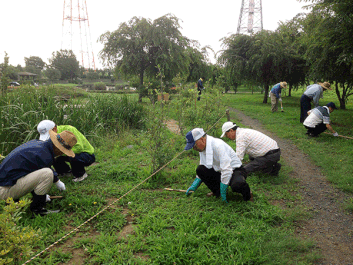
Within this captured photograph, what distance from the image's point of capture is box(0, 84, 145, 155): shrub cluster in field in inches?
208

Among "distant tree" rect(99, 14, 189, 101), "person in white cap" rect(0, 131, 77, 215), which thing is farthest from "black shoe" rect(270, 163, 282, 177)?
"distant tree" rect(99, 14, 189, 101)

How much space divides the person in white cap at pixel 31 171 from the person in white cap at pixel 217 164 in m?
1.83

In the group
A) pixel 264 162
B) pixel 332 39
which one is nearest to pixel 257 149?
pixel 264 162

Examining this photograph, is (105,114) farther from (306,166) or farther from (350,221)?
(350,221)

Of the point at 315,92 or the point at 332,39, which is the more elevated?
the point at 332,39

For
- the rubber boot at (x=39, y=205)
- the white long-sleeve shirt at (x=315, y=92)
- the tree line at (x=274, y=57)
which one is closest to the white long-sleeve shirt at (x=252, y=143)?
the rubber boot at (x=39, y=205)

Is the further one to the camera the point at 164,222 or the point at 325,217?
the point at 325,217

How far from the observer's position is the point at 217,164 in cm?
333

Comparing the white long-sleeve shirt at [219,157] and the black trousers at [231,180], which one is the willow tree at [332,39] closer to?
the black trousers at [231,180]

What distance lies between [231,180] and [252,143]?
3.69 feet

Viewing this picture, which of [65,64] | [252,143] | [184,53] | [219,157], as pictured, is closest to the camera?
[219,157]

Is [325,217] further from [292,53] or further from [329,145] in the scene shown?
[292,53]

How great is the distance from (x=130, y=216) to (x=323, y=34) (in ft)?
25.0

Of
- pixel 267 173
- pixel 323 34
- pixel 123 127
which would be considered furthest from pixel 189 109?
pixel 323 34
